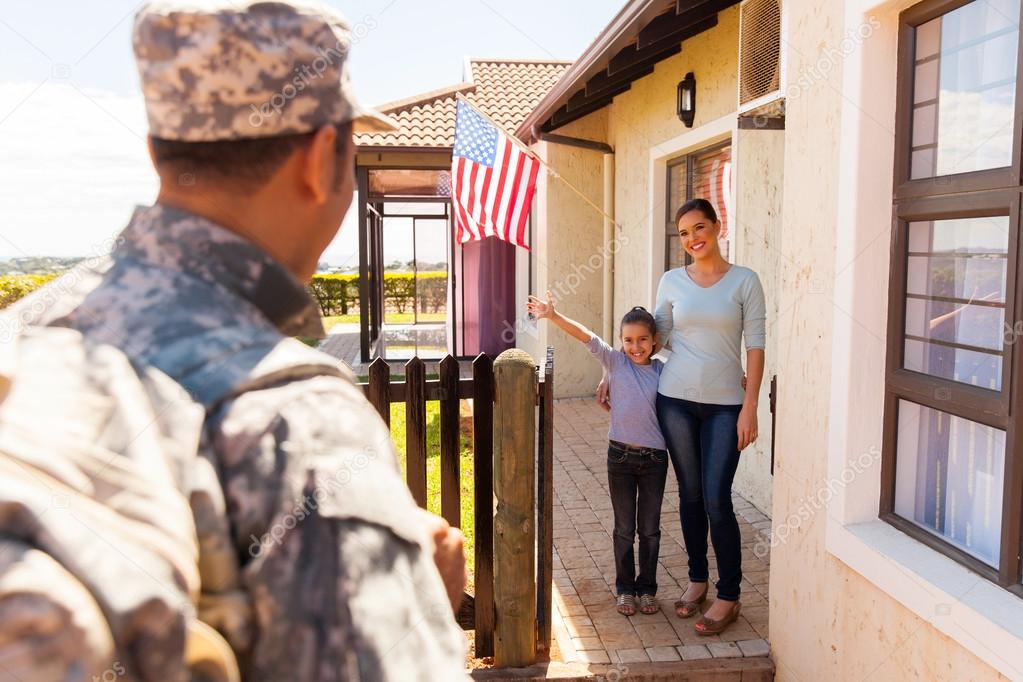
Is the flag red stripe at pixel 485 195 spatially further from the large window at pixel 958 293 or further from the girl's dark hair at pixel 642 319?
the large window at pixel 958 293

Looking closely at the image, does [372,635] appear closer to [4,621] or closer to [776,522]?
[4,621]

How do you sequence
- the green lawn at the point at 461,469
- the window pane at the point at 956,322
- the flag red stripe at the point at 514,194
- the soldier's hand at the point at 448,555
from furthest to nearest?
the flag red stripe at the point at 514,194 < the green lawn at the point at 461,469 < the window pane at the point at 956,322 < the soldier's hand at the point at 448,555

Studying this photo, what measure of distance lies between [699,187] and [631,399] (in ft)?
12.0

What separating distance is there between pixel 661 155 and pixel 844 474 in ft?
17.3

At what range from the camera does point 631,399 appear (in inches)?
151

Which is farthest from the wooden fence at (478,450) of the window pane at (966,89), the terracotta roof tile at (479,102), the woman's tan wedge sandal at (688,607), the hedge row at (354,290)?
the hedge row at (354,290)

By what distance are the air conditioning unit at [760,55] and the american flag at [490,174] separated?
3018mm

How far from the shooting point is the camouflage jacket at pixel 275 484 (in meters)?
0.76

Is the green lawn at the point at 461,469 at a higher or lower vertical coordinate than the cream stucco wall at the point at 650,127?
lower

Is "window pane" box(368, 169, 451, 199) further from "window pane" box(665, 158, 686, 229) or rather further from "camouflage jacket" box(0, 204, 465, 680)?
"camouflage jacket" box(0, 204, 465, 680)

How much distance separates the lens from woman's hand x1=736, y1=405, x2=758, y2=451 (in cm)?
361

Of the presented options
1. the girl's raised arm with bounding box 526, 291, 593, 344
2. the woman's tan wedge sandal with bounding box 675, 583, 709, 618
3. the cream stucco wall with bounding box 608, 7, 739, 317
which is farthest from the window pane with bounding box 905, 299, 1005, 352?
the cream stucco wall with bounding box 608, 7, 739, 317

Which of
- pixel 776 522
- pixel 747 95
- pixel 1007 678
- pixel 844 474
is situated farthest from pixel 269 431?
pixel 747 95

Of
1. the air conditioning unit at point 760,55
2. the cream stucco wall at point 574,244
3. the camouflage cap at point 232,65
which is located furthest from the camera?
the cream stucco wall at point 574,244
